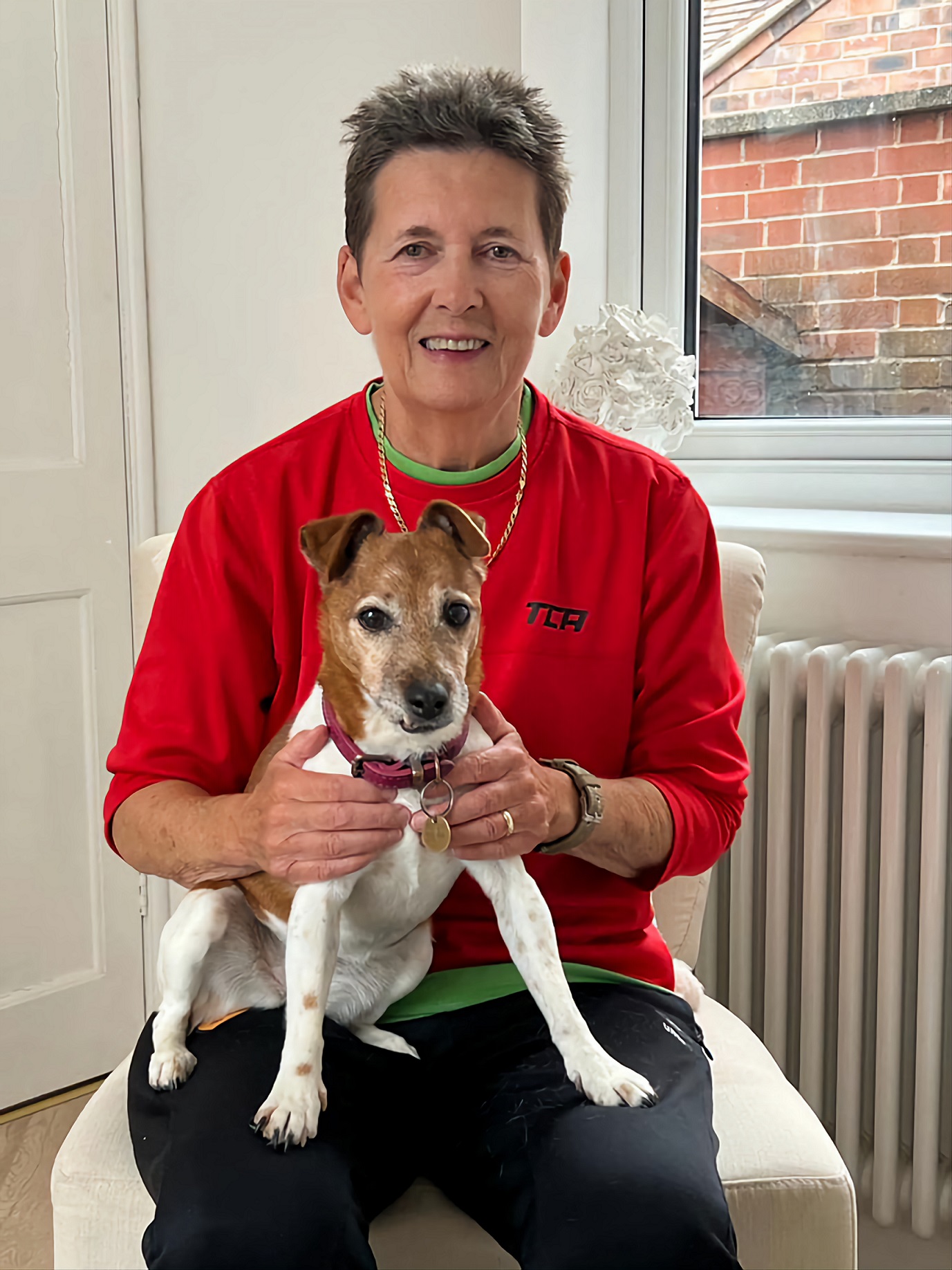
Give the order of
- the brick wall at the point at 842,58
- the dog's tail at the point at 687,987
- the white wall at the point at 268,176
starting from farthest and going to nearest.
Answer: the white wall at the point at 268,176 < the brick wall at the point at 842,58 < the dog's tail at the point at 687,987

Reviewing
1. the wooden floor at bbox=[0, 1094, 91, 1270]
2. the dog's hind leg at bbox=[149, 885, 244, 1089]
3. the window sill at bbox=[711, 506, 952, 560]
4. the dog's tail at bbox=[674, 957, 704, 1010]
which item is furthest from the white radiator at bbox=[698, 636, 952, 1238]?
the wooden floor at bbox=[0, 1094, 91, 1270]

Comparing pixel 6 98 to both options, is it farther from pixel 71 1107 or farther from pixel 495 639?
pixel 71 1107

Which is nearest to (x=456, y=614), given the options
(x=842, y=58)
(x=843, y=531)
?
(x=843, y=531)

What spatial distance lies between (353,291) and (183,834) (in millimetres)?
612

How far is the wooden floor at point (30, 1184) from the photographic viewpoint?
6.15 ft

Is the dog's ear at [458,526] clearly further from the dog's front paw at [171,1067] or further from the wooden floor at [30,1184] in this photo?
the wooden floor at [30,1184]

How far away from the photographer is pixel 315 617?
123cm

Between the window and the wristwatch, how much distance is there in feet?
4.27

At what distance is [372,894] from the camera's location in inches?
42.8

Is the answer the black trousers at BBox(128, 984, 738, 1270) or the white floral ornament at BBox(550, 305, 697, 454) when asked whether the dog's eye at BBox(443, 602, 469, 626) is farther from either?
the white floral ornament at BBox(550, 305, 697, 454)

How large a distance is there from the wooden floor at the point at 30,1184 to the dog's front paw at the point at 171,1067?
3.23ft

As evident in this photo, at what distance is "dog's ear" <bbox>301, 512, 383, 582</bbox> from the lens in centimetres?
98

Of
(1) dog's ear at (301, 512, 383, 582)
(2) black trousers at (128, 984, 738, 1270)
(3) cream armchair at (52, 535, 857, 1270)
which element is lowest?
(3) cream armchair at (52, 535, 857, 1270)

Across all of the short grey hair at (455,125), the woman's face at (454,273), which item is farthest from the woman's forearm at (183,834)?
the short grey hair at (455,125)
